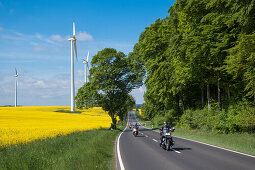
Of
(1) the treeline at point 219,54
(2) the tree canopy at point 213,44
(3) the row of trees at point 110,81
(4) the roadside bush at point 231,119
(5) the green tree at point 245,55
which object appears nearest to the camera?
(5) the green tree at point 245,55

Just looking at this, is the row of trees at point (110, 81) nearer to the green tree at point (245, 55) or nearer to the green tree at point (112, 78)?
the green tree at point (112, 78)

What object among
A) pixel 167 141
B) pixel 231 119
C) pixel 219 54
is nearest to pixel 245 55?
pixel 219 54

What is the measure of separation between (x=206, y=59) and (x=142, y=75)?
62.6ft

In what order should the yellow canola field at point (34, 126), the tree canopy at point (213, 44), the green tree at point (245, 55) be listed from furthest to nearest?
the yellow canola field at point (34, 126) → the tree canopy at point (213, 44) → the green tree at point (245, 55)

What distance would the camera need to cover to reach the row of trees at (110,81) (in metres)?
34.6

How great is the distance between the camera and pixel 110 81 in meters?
34.9

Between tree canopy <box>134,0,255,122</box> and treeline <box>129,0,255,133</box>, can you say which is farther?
treeline <box>129,0,255,133</box>

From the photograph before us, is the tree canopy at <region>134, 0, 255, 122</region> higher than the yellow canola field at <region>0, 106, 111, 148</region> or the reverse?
higher

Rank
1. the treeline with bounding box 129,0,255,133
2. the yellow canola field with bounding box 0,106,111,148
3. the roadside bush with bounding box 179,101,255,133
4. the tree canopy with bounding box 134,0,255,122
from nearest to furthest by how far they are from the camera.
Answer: the tree canopy with bounding box 134,0,255,122, the treeline with bounding box 129,0,255,133, the yellow canola field with bounding box 0,106,111,148, the roadside bush with bounding box 179,101,255,133

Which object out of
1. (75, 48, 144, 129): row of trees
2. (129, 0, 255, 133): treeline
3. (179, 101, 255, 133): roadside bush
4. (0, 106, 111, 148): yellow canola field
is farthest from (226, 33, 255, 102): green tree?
(75, 48, 144, 129): row of trees

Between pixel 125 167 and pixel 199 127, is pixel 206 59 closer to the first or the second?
pixel 199 127

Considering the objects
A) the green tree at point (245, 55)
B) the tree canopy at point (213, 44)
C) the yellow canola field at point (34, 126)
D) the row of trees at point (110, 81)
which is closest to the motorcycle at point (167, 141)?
the green tree at point (245, 55)

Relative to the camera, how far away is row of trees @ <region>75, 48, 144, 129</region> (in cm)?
3462

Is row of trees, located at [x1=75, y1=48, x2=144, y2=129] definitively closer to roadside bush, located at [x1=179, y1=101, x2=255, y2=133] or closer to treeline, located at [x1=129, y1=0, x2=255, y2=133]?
treeline, located at [x1=129, y1=0, x2=255, y2=133]
